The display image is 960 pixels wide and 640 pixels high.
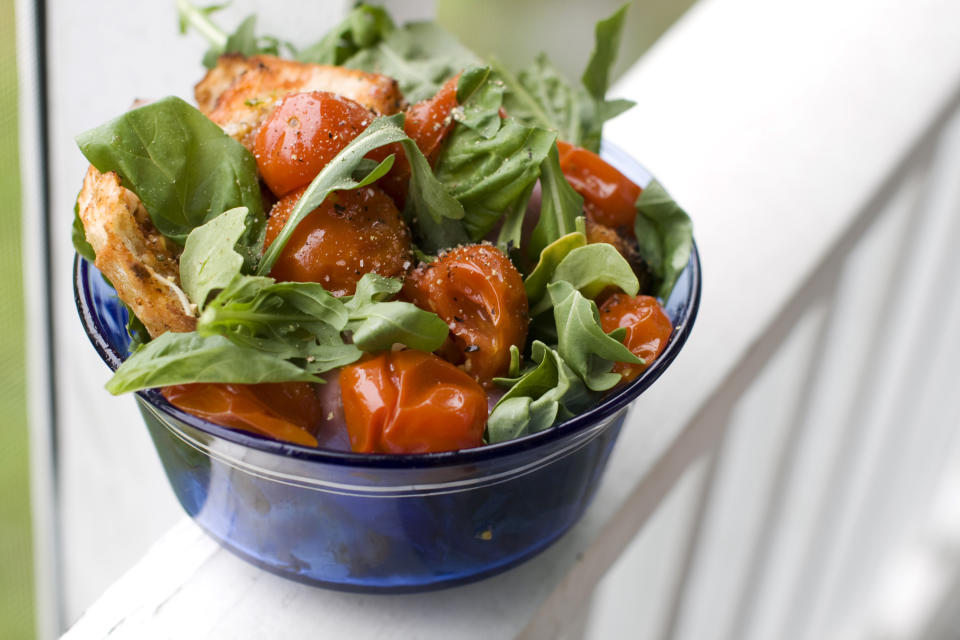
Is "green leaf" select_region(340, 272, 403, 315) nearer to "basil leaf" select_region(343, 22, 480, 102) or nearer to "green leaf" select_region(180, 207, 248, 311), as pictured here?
"green leaf" select_region(180, 207, 248, 311)

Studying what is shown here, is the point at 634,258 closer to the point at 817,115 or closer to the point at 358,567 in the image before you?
the point at 358,567

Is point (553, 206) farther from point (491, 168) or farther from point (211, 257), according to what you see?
point (211, 257)

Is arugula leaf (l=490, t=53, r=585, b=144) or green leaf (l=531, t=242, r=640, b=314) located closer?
green leaf (l=531, t=242, r=640, b=314)

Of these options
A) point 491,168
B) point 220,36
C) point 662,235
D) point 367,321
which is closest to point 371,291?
point 367,321

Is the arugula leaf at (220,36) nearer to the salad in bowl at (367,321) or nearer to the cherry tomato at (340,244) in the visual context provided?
the salad in bowl at (367,321)

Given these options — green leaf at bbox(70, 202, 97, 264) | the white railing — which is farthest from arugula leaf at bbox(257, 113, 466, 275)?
the white railing

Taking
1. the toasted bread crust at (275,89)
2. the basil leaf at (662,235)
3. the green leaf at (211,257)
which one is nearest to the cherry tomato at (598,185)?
the basil leaf at (662,235)
